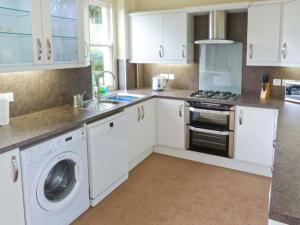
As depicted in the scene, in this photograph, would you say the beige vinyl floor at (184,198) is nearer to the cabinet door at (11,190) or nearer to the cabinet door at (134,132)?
the cabinet door at (134,132)

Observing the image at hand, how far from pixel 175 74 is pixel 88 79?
1432 mm

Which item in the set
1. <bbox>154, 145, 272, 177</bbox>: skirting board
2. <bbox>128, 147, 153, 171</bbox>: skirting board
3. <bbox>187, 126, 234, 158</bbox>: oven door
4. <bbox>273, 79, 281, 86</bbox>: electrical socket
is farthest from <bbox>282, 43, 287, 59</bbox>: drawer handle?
<bbox>128, 147, 153, 171</bbox>: skirting board

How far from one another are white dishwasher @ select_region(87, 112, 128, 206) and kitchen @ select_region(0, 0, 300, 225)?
1 cm

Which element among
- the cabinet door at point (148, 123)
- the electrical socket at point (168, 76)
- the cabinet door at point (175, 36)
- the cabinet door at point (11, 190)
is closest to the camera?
the cabinet door at point (11, 190)

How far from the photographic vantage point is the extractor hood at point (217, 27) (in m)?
3.56

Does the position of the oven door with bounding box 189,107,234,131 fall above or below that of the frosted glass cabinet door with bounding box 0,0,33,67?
below

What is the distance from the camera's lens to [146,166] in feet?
12.2

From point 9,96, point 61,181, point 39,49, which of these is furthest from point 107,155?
point 39,49

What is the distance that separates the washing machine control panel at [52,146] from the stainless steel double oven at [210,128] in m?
→ 1.64

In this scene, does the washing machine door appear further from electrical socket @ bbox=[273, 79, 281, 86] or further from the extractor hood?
electrical socket @ bbox=[273, 79, 281, 86]

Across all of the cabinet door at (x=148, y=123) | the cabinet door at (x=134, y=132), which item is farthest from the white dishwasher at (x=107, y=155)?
the cabinet door at (x=148, y=123)

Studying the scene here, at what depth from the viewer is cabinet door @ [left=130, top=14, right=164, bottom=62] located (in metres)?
3.98

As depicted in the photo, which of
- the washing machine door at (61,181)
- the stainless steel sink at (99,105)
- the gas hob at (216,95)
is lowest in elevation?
the washing machine door at (61,181)

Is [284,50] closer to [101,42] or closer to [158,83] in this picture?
[158,83]
